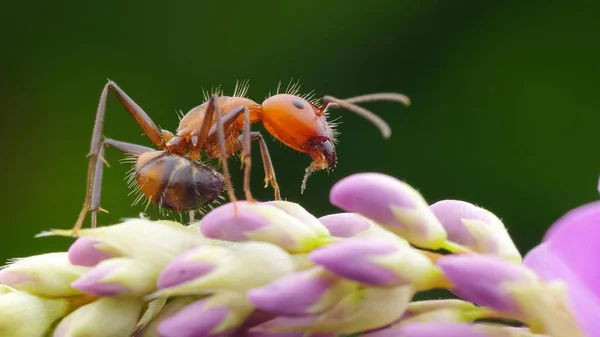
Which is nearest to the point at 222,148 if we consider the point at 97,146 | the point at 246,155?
the point at 246,155

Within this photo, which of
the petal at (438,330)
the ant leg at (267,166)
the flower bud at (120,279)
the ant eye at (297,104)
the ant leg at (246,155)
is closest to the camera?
the petal at (438,330)

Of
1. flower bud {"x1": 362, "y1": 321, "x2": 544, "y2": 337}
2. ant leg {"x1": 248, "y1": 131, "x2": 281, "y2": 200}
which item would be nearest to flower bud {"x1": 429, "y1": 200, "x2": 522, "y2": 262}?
flower bud {"x1": 362, "y1": 321, "x2": 544, "y2": 337}

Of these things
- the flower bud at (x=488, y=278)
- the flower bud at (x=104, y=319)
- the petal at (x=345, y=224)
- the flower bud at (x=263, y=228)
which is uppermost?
the flower bud at (x=263, y=228)

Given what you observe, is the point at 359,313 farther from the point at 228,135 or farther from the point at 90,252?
the point at 228,135

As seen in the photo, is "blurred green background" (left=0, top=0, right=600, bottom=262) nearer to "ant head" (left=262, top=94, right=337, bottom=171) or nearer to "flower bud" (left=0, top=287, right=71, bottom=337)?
"ant head" (left=262, top=94, right=337, bottom=171)

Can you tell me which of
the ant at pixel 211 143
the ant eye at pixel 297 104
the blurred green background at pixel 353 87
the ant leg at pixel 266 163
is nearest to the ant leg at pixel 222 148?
the ant at pixel 211 143

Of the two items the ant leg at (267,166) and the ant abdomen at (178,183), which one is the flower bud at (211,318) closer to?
the ant abdomen at (178,183)
